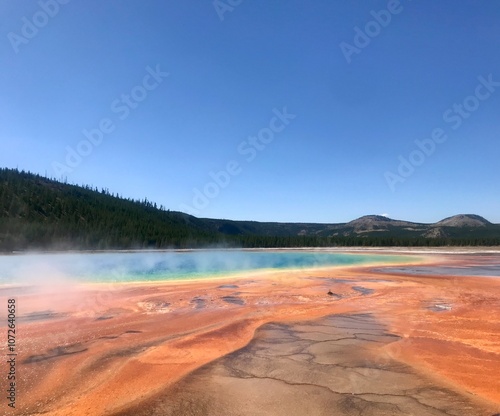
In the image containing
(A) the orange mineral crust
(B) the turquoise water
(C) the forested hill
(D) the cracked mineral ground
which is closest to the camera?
(D) the cracked mineral ground

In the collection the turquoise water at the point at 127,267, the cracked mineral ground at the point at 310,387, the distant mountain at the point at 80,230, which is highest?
the distant mountain at the point at 80,230

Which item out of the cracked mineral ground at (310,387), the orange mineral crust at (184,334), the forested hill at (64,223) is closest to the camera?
the cracked mineral ground at (310,387)

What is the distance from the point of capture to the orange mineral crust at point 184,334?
22.0ft

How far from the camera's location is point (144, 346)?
9242 mm

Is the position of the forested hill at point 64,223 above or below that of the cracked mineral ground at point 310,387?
above

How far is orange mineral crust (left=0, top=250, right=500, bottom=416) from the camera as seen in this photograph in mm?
6707

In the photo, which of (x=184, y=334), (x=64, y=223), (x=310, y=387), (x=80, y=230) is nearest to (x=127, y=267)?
(x=184, y=334)

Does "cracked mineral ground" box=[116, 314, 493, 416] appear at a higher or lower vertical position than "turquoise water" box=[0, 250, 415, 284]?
lower

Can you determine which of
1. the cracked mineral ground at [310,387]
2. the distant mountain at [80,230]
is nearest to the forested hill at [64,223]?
the distant mountain at [80,230]

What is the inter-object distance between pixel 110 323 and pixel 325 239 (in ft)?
332

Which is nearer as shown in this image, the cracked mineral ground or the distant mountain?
the cracked mineral ground

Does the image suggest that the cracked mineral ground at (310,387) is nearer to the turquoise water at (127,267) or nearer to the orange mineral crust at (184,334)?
the orange mineral crust at (184,334)

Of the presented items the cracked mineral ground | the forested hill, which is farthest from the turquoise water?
the forested hill

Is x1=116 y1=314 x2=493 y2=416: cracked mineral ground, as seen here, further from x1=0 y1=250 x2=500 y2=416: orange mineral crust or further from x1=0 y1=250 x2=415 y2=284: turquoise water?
x1=0 y1=250 x2=415 y2=284: turquoise water
